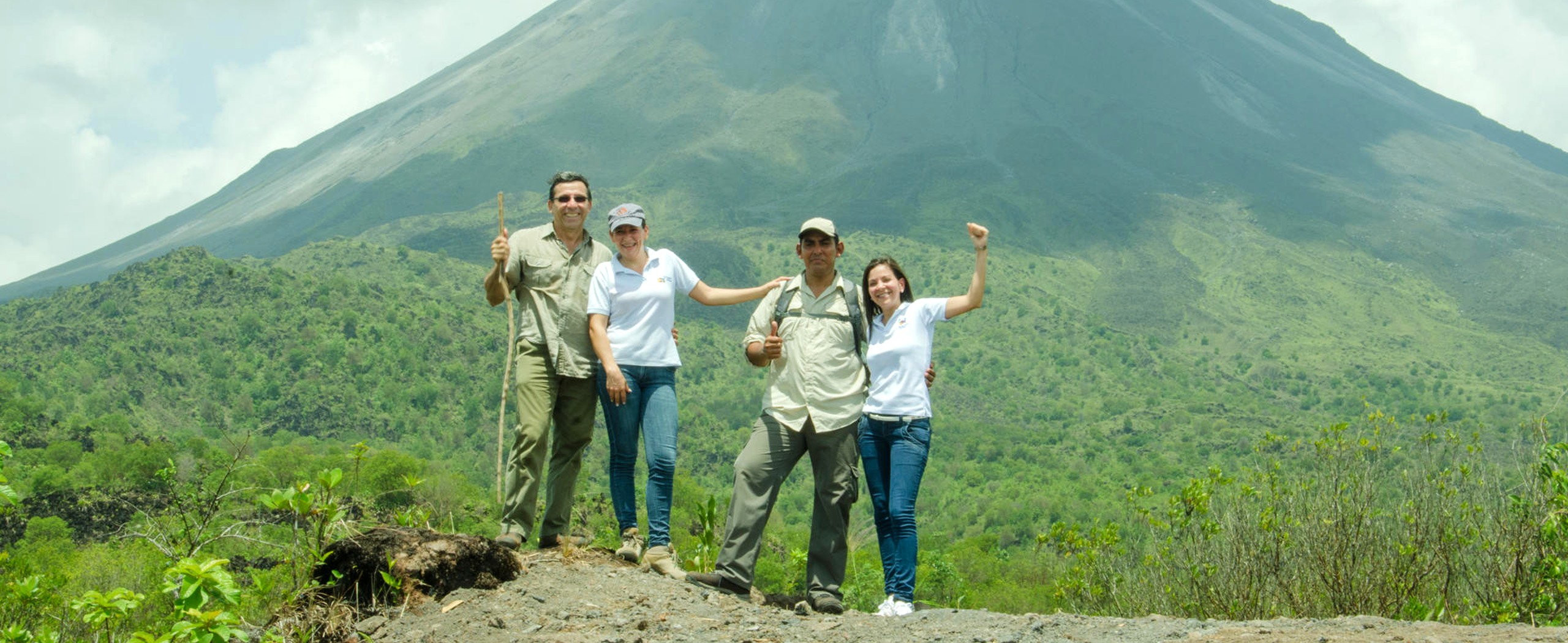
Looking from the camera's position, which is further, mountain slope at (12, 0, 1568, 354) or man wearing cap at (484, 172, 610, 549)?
mountain slope at (12, 0, 1568, 354)

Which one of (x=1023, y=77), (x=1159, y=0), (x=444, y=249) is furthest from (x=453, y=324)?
(x=1159, y=0)

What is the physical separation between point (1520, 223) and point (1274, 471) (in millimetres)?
99669

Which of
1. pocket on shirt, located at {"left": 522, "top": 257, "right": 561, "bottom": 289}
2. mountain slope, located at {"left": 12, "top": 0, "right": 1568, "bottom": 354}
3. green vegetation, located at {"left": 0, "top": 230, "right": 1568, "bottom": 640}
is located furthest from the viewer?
mountain slope, located at {"left": 12, "top": 0, "right": 1568, "bottom": 354}

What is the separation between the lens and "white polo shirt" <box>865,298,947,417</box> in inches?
184

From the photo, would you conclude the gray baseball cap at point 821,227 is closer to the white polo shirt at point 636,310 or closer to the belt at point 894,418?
the white polo shirt at point 636,310

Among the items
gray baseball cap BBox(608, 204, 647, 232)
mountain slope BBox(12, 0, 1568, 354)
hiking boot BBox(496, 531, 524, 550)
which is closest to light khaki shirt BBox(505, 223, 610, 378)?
gray baseball cap BBox(608, 204, 647, 232)

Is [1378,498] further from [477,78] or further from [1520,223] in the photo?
[477,78]

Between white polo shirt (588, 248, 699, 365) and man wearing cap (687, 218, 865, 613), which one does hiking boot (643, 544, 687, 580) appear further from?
white polo shirt (588, 248, 699, 365)

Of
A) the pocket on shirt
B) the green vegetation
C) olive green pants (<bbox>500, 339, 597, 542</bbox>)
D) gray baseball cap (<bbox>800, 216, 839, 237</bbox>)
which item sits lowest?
the green vegetation

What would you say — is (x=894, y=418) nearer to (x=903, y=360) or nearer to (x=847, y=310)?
(x=903, y=360)

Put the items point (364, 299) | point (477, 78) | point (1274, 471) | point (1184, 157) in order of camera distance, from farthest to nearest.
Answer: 1. point (477, 78)
2. point (1184, 157)
3. point (364, 299)
4. point (1274, 471)

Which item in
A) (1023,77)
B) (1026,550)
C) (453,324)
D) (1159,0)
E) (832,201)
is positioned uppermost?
(1159,0)

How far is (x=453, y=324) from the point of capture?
62812 millimetres

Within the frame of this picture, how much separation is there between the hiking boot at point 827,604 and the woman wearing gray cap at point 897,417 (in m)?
0.17
